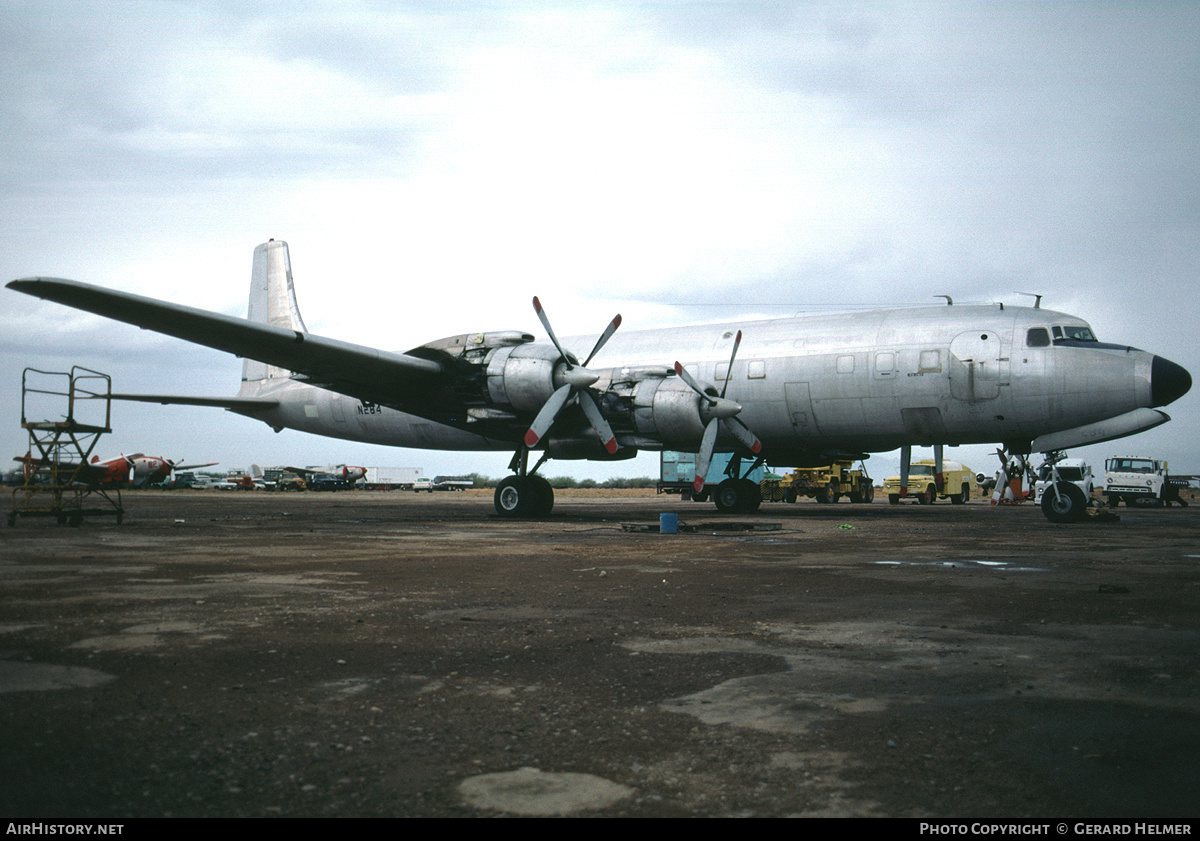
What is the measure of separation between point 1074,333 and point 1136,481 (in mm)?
25904

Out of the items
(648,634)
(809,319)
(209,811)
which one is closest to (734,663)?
(648,634)

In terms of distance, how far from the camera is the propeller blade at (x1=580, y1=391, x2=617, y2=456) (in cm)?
1952

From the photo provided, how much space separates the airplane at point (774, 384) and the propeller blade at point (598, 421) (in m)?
0.04

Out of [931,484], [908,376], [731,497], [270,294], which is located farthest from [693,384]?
[931,484]

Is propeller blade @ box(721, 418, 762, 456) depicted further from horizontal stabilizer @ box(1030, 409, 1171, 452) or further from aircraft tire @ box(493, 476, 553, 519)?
horizontal stabilizer @ box(1030, 409, 1171, 452)

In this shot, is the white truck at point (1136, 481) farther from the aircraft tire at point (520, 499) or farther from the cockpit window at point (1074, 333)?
the aircraft tire at point (520, 499)

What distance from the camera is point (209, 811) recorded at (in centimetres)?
291

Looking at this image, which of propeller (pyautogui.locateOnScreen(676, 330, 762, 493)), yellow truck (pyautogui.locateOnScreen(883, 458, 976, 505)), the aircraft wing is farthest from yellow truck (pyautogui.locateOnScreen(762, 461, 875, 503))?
the aircraft wing

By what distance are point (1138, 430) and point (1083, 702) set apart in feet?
55.9

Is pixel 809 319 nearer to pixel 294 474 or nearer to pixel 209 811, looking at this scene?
pixel 209 811

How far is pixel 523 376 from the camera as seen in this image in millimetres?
20094

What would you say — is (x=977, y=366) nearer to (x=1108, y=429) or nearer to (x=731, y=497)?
(x=1108, y=429)

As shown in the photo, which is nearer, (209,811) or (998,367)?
(209,811)
